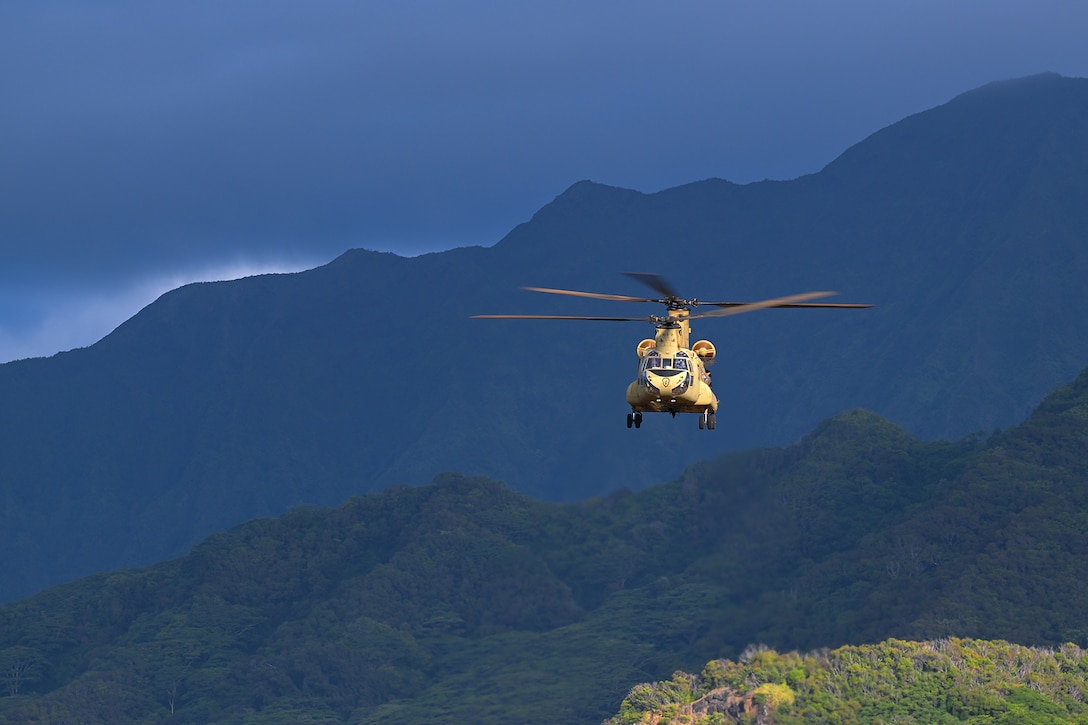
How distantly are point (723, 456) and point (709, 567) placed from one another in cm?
5398

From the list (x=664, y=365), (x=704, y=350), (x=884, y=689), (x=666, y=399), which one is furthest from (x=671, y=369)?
(x=884, y=689)

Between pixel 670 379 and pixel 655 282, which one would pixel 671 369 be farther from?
pixel 655 282

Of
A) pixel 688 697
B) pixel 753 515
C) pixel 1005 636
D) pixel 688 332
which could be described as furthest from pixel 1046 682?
pixel 688 332

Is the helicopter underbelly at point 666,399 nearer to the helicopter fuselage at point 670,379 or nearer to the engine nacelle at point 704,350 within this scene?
the helicopter fuselage at point 670,379

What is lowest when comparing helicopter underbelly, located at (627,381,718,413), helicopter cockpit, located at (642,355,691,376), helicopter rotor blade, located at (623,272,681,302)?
helicopter underbelly, located at (627,381,718,413)

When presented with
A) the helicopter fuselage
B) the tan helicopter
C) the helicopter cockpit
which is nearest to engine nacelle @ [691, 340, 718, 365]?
the tan helicopter

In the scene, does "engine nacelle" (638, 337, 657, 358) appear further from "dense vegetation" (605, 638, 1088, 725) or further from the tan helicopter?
"dense vegetation" (605, 638, 1088, 725)

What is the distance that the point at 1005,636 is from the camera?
197m

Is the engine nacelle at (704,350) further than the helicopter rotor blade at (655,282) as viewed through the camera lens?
Yes

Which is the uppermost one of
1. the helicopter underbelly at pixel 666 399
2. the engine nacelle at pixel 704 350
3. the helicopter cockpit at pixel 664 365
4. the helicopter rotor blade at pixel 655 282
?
the helicopter rotor blade at pixel 655 282

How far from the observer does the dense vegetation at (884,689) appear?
135 meters

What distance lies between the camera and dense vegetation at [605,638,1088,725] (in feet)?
442

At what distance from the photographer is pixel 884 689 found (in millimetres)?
140875

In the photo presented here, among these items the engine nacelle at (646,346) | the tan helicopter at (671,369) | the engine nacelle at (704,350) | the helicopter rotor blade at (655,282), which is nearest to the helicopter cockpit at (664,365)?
the tan helicopter at (671,369)
